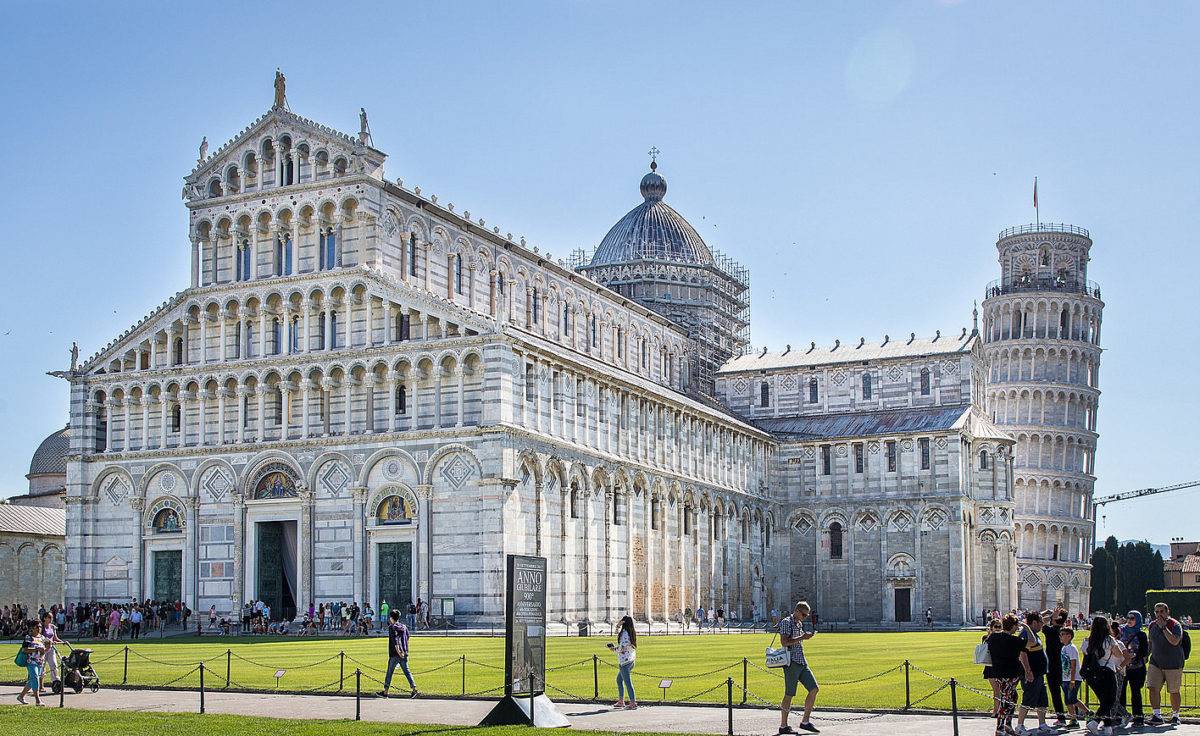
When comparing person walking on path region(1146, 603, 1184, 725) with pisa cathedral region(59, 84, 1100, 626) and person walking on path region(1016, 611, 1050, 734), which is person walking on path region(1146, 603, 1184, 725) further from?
pisa cathedral region(59, 84, 1100, 626)

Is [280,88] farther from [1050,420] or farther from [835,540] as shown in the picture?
[1050,420]

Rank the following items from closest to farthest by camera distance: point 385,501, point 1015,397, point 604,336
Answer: point 385,501, point 604,336, point 1015,397

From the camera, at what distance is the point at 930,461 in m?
81.1

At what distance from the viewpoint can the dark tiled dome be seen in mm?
92375

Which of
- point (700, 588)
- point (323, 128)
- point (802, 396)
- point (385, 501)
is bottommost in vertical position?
point (700, 588)

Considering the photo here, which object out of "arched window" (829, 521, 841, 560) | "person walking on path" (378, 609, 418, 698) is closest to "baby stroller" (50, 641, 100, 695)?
"person walking on path" (378, 609, 418, 698)

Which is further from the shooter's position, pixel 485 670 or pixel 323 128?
pixel 323 128

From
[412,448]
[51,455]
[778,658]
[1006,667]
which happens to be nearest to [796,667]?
[778,658]

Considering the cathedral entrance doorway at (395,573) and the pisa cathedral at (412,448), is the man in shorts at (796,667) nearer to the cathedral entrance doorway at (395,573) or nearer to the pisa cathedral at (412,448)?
the pisa cathedral at (412,448)

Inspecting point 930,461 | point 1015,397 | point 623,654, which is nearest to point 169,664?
point 623,654

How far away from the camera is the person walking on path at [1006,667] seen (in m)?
20.3

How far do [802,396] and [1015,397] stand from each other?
103ft

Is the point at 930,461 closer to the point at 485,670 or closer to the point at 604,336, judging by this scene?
the point at 604,336

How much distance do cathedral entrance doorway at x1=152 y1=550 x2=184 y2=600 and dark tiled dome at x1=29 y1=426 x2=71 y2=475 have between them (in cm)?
3459
